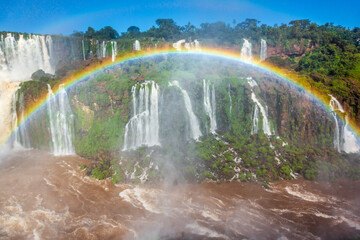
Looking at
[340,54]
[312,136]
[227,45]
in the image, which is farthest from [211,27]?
[312,136]

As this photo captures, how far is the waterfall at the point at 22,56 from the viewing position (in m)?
28.2

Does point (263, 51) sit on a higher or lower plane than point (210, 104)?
higher

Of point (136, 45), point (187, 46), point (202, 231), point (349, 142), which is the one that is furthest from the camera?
point (187, 46)

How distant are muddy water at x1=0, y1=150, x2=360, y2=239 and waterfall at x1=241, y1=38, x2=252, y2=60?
1047 inches

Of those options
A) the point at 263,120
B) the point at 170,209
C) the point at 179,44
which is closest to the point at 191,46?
the point at 179,44

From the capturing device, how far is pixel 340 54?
25812 mm

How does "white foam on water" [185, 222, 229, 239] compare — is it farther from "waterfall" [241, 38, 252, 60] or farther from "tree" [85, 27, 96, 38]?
"tree" [85, 27, 96, 38]

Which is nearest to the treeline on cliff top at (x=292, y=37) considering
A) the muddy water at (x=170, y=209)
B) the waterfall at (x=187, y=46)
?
the waterfall at (x=187, y=46)

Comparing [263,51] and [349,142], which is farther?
[263,51]

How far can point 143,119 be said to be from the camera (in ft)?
60.3

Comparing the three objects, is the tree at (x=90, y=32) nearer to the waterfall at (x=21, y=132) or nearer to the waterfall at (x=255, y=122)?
the waterfall at (x=21, y=132)

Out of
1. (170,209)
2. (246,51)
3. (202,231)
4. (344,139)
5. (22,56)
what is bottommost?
(202,231)

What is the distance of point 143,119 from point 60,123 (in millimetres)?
6734

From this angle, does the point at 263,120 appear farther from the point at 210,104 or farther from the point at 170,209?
the point at 170,209
